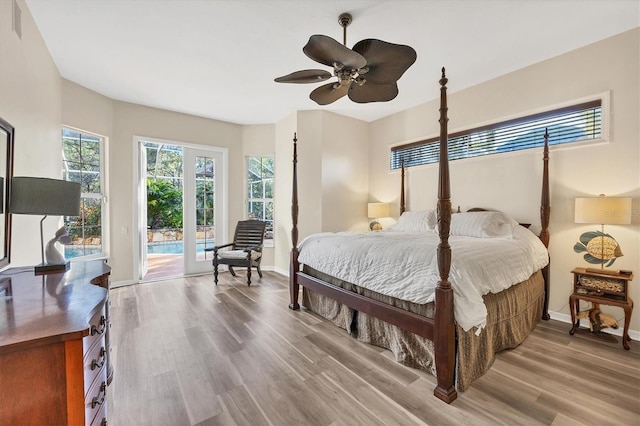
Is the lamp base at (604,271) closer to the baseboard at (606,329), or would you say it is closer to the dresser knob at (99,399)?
the baseboard at (606,329)

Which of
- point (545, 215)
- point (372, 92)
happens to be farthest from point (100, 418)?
point (545, 215)

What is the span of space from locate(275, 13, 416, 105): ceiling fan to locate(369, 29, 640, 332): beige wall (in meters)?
1.68

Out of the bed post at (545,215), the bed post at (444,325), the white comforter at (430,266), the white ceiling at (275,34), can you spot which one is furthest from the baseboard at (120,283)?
the bed post at (545,215)

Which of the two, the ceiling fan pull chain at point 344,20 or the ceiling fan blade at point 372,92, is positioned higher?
the ceiling fan pull chain at point 344,20

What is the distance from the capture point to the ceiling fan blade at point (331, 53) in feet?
5.72

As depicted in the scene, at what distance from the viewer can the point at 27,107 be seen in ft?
7.43

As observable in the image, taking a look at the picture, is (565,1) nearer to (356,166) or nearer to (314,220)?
(356,166)

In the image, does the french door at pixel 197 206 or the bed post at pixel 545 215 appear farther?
the french door at pixel 197 206

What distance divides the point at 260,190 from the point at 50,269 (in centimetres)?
395

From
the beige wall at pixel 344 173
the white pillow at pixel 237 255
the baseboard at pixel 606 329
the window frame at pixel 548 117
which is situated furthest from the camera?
the beige wall at pixel 344 173

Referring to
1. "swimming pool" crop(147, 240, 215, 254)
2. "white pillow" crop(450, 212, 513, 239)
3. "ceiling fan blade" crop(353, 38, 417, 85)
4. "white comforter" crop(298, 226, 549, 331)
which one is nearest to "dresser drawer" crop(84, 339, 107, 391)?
"white comforter" crop(298, 226, 549, 331)

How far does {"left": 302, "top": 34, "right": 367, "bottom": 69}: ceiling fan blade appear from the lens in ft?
5.72

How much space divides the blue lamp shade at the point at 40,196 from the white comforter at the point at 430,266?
2.11 m

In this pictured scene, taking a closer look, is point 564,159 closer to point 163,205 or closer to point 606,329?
point 606,329
